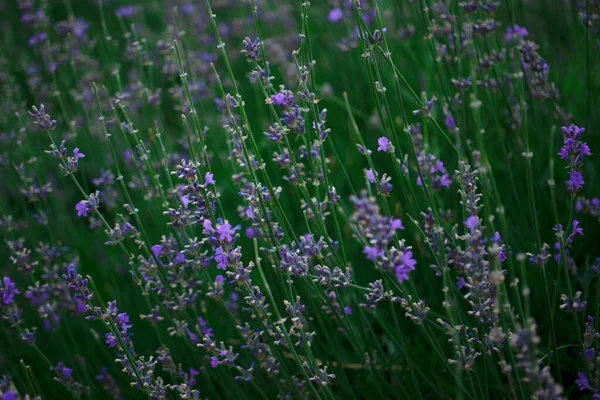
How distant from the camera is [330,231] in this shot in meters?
2.63

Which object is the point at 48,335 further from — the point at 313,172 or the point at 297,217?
the point at 313,172

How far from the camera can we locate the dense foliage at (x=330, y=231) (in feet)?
4.94

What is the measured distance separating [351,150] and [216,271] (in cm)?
104

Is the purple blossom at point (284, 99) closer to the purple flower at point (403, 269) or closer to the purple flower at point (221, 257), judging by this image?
the purple flower at point (221, 257)

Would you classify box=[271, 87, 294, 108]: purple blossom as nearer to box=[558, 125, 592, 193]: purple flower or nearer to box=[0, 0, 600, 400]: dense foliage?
box=[0, 0, 600, 400]: dense foliage

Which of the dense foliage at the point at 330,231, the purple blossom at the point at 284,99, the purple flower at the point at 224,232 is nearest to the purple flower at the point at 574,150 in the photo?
the dense foliage at the point at 330,231

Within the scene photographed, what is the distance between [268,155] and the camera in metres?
2.99

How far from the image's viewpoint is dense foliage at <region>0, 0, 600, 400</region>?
1507 millimetres

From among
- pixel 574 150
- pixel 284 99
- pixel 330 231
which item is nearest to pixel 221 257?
pixel 284 99

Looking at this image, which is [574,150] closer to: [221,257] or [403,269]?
[403,269]

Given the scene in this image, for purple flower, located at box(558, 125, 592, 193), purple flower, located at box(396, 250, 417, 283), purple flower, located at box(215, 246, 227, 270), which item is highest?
purple flower, located at box(215, 246, 227, 270)

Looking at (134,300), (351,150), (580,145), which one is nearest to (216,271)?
(134,300)

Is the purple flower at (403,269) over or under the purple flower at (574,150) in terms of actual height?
under

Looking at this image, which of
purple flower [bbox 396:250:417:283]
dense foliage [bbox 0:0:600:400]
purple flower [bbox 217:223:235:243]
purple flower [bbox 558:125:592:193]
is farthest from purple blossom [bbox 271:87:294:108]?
purple flower [bbox 558:125:592:193]
